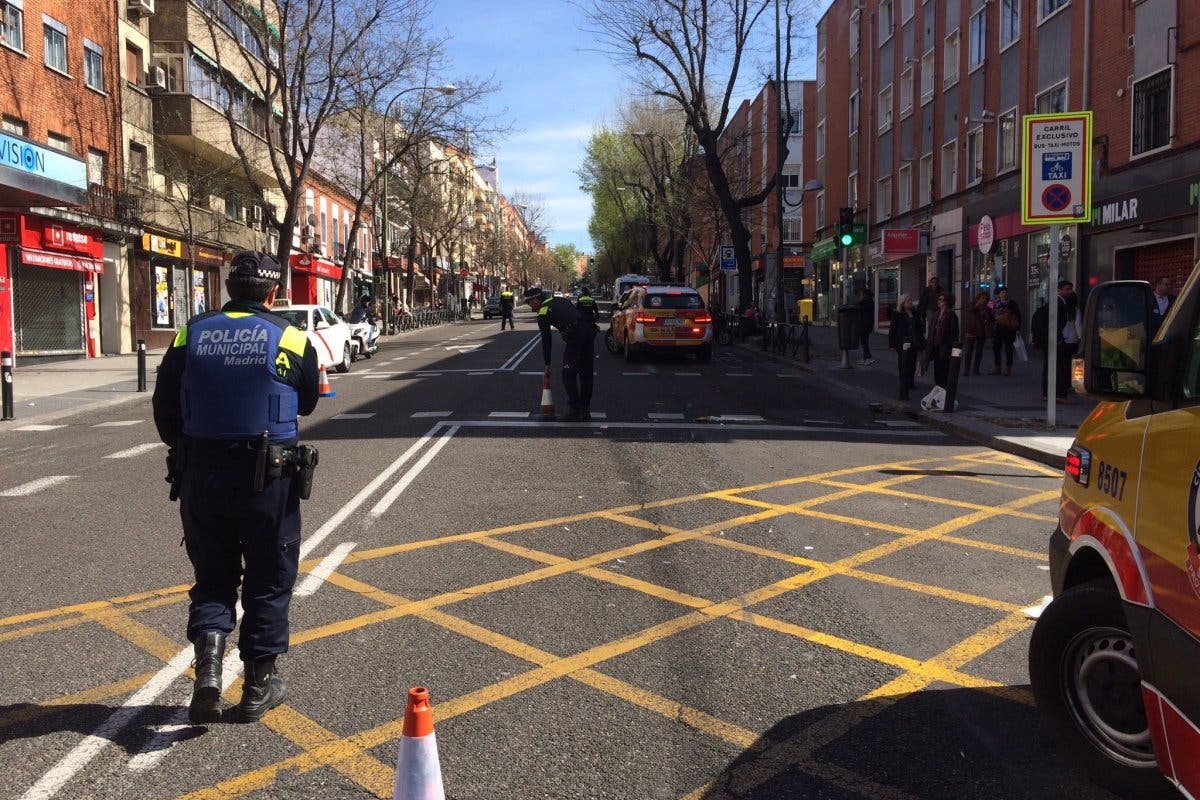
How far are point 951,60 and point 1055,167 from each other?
19847mm

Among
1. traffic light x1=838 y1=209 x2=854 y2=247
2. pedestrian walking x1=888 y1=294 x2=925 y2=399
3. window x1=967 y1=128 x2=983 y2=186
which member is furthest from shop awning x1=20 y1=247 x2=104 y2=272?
window x1=967 y1=128 x2=983 y2=186

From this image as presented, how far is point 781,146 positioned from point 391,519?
24.4 metres

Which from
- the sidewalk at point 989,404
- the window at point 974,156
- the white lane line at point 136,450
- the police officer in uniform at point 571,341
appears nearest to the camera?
the white lane line at point 136,450

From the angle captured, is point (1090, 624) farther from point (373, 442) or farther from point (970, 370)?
point (970, 370)

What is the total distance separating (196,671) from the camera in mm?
3844

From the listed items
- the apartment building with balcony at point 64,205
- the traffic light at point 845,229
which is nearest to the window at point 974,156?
the traffic light at point 845,229

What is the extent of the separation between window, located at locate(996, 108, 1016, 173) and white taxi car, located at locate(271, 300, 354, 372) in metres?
16.6

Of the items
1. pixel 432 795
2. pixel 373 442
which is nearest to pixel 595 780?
pixel 432 795

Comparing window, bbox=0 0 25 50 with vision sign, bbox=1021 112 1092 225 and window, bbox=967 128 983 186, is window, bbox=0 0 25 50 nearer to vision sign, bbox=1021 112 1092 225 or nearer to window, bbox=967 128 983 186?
vision sign, bbox=1021 112 1092 225

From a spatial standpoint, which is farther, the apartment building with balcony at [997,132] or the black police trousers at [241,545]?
the apartment building with balcony at [997,132]

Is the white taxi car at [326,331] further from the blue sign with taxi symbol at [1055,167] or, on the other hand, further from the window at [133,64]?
the blue sign with taxi symbol at [1055,167]

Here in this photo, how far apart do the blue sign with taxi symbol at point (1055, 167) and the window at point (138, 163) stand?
24727 millimetres

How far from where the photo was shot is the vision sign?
11.9 meters

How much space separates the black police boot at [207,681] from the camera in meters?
3.79
